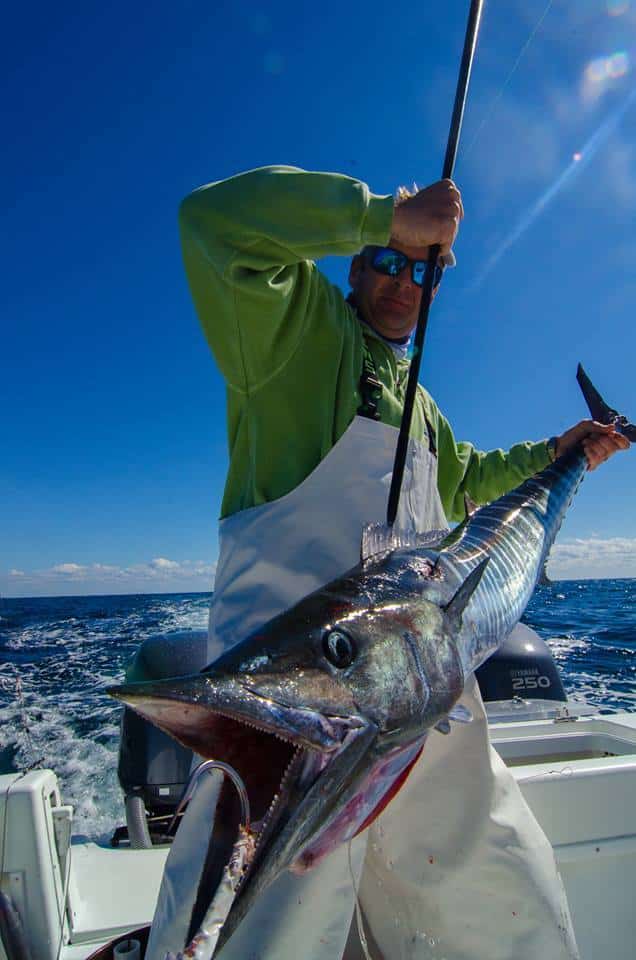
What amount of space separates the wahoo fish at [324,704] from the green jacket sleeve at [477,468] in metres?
1.37

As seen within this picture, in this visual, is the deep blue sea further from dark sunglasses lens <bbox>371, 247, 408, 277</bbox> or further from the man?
dark sunglasses lens <bbox>371, 247, 408, 277</bbox>

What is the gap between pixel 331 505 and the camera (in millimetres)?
1775

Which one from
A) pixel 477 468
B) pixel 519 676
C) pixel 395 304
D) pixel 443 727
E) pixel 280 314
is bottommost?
pixel 519 676

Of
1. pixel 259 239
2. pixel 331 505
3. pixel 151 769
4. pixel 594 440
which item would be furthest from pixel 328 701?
pixel 151 769

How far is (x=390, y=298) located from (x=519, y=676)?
3.67m

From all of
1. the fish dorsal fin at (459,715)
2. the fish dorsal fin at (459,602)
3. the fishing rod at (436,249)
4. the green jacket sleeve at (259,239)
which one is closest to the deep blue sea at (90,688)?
the fishing rod at (436,249)

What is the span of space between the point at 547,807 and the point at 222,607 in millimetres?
1683

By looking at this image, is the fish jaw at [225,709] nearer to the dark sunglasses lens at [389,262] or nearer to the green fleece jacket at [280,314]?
the green fleece jacket at [280,314]

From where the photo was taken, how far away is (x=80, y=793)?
4.88 metres

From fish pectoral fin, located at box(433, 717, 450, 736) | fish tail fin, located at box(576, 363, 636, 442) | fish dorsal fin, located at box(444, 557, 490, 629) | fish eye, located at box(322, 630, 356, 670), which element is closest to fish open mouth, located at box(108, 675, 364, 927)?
fish eye, located at box(322, 630, 356, 670)

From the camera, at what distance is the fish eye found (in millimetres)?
→ 1059

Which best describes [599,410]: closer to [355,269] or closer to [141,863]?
[355,269]

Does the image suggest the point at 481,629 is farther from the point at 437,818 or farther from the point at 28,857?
the point at 28,857

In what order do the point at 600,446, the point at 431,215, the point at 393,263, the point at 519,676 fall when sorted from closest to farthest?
the point at 431,215
the point at 393,263
the point at 600,446
the point at 519,676
